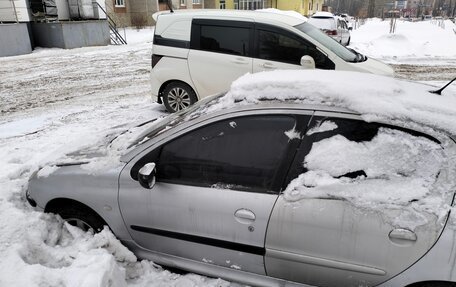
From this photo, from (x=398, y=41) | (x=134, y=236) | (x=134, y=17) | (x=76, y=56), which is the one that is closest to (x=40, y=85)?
(x=76, y=56)

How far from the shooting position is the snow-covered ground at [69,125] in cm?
273

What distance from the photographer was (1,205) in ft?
11.8

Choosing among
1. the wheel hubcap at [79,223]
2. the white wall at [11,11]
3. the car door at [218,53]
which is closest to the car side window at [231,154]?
the wheel hubcap at [79,223]

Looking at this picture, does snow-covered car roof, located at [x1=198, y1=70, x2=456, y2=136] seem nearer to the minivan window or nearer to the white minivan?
the white minivan

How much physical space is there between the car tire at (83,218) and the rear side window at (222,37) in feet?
14.2

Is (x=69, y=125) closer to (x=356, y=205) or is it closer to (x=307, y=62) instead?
(x=307, y=62)

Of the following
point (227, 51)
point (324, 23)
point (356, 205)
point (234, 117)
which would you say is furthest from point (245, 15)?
point (324, 23)

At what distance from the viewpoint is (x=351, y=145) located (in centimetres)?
244

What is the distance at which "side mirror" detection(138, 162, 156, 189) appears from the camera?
2680mm

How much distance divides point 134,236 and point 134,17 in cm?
3145

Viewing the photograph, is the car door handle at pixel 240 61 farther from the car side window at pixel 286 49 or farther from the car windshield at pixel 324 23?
the car windshield at pixel 324 23

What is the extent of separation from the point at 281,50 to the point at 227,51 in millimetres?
963

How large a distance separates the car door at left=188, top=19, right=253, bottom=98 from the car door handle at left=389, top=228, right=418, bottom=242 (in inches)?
188

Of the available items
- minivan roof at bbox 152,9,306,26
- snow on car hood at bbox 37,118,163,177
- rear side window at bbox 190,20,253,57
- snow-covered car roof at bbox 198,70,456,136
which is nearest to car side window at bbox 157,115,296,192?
snow-covered car roof at bbox 198,70,456,136
